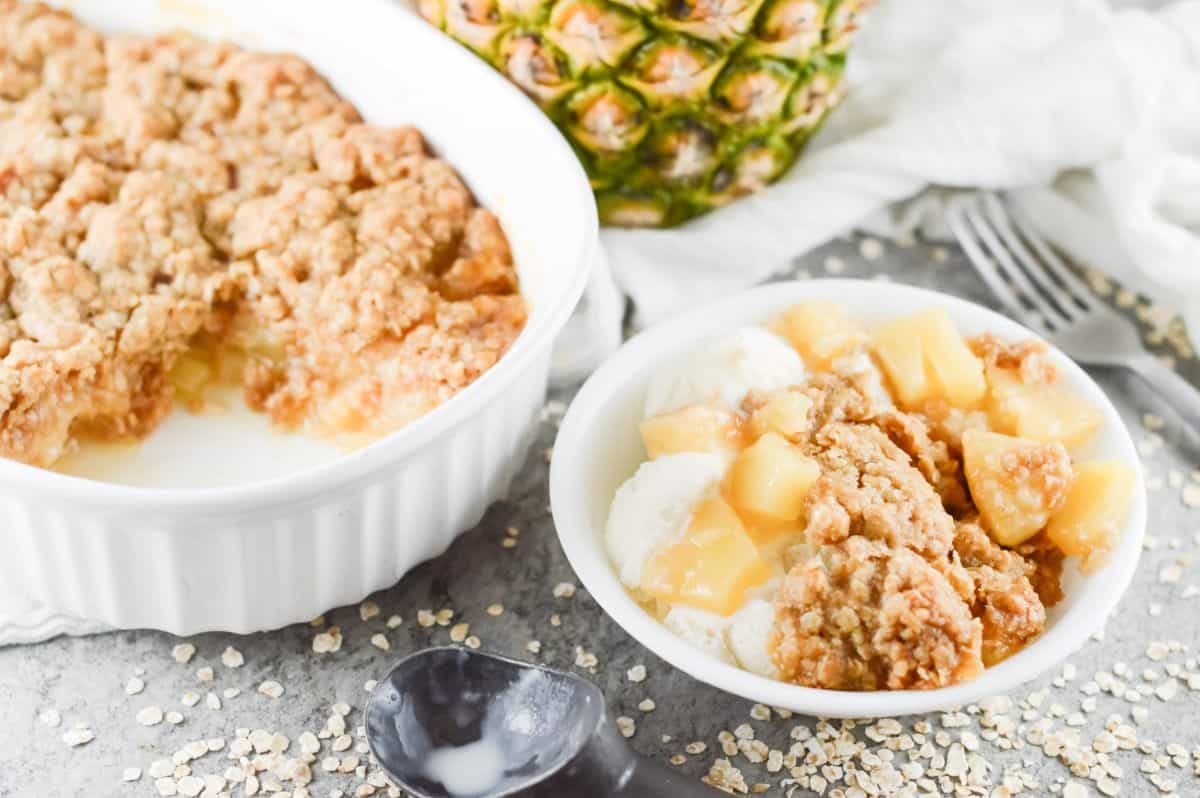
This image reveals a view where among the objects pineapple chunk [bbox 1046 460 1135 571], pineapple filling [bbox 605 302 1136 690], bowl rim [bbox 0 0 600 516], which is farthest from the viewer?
pineapple chunk [bbox 1046 460 1135 571]

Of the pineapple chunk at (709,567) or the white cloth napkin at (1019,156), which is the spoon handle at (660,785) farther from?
the white cloth napkin at (1019,156)

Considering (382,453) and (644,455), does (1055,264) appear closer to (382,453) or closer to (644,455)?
(644,455)

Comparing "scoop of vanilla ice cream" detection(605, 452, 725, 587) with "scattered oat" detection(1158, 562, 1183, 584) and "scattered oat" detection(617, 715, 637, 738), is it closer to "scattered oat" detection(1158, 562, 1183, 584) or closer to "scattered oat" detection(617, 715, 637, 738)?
"scattered oat" detection(617, 715, 637, 738)

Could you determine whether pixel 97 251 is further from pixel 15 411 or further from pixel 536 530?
pixel 536 530

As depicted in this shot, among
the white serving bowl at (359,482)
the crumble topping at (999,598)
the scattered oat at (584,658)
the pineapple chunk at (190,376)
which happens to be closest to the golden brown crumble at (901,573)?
the crumble topping at (999,598)

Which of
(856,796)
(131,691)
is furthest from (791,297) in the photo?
(131,691)

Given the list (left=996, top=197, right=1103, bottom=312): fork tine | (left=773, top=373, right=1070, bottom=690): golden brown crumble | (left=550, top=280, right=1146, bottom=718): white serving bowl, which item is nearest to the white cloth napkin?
(left=996, top=197, right=1103, bottom=312): fork tine

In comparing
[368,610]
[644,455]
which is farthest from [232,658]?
[644,455]
